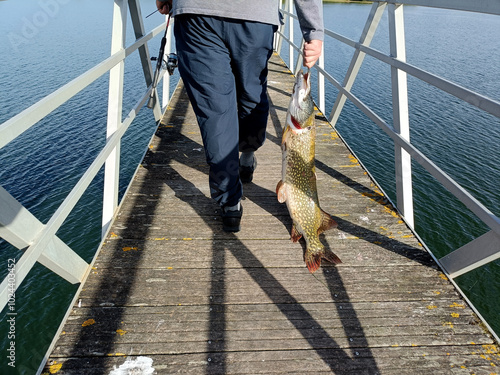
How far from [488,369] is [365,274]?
835 millimetres

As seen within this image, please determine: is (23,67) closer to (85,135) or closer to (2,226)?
(85,135)

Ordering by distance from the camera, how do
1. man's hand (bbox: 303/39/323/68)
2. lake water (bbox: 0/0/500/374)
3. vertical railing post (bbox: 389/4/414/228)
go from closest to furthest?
man's hand (bbox: 303/39/323/68)
vertical railing post (bbox: 389/4/414/228)
lake water (bbox: 0/0/500/374)

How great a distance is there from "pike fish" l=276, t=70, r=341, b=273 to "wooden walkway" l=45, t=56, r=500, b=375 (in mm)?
165

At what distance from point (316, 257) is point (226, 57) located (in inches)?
60.8

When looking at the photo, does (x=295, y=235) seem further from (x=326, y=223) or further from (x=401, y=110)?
(x=401, y=110)

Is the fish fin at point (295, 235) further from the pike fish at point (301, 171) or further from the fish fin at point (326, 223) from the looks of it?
the fish fin at point (326, 223)

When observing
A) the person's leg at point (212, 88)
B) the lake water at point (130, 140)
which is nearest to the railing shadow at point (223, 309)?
the person's leg at point (212, 88)

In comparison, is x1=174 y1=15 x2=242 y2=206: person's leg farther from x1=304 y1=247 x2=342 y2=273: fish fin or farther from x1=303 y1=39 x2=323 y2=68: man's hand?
x1=304 y1=247 x2=342 y2=273: fish fin

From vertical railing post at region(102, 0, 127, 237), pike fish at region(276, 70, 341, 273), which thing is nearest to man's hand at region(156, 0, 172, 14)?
vertical railing post at region(102, 0, 127, 237)

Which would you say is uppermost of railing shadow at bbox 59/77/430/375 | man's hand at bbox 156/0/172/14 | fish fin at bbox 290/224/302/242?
man's hand at bbox 156/0/172/14

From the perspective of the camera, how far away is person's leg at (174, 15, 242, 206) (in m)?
2.05

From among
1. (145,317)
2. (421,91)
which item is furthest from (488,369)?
(421,91)

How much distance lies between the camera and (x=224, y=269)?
2.37 meters

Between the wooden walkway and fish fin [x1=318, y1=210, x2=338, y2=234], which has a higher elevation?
fish fin [x1=318, y1=210, x2=338, y2=234]
